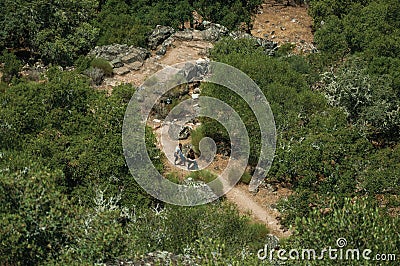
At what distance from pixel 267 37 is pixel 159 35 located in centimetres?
1633

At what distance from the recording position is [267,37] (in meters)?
68.4

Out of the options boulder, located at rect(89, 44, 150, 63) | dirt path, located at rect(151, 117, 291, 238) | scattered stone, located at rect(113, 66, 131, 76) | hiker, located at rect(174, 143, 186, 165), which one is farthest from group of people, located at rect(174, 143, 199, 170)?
boulder, located at rect(89, 44, 150, 63)

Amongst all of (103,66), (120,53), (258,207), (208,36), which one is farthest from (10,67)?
(258,207)

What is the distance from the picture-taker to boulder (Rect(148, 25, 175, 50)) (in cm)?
5612

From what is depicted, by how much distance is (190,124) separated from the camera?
44188mm

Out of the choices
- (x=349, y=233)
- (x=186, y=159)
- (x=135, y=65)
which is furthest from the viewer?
(x=135, y=65)

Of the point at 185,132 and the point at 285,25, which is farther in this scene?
the point at 285,25

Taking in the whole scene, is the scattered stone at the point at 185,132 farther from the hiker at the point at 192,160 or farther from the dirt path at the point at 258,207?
the dirt path at the point at 258,207

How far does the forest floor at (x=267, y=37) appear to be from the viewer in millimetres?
37844

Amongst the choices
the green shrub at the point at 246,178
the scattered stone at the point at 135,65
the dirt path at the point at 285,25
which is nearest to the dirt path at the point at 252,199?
the green shrub at the point at 246,178

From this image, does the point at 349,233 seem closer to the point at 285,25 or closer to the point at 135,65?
the point at 135,65

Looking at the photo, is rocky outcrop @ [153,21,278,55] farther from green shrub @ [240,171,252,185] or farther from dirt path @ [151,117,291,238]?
green shrub @ [240,171,252,185]

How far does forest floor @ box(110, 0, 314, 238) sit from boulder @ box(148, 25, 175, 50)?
1845 millimetres

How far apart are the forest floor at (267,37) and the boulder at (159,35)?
1.84 meters
